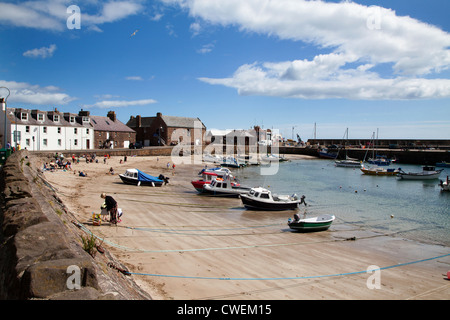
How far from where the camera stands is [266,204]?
86.8 feet

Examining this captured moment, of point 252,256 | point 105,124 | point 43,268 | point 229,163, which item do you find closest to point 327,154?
point 229,163

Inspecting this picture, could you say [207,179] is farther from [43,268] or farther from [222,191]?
[43,268]

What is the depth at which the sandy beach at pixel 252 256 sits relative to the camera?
1077 centimetres

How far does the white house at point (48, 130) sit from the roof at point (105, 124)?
10.4ft

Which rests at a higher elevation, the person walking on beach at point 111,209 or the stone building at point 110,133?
the stone building at point 110,133

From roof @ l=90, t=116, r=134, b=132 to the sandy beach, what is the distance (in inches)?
1721

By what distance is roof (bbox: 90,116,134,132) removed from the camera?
216 ft

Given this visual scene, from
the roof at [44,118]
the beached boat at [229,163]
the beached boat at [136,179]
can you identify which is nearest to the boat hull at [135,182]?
the beached boat at [136,179]

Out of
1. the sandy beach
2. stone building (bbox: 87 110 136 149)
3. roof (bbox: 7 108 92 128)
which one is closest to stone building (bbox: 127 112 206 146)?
stone building (bbox: 87 110 136 149)

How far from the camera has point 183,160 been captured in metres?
71.7

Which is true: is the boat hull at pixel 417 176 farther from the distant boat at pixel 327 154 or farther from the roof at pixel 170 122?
the roof at pixel 170 122

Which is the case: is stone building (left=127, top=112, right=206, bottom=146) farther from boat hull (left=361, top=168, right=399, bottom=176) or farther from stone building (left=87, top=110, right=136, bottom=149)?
boat hull (left=361, top=168, right=399, bottom=176)

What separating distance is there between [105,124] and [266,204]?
5337 centimetres

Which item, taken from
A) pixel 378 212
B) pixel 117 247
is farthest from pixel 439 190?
pixel 117 247
